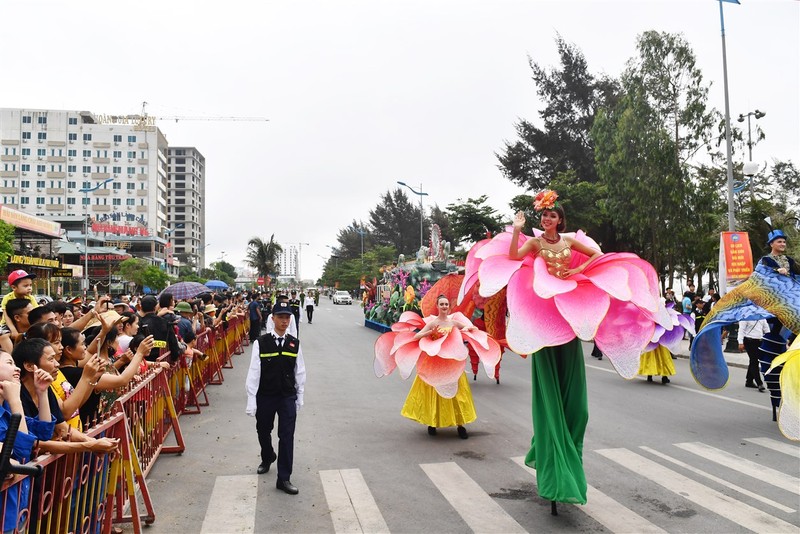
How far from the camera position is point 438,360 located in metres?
6.87

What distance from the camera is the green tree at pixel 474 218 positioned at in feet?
118

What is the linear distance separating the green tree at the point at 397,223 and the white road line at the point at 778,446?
2788 inches

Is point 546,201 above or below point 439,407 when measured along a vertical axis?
above

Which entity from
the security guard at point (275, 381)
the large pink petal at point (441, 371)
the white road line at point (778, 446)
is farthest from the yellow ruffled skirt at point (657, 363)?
the security guard at point (275, 381)

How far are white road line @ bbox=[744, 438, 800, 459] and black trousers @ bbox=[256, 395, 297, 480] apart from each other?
512cm

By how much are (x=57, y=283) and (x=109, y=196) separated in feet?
158

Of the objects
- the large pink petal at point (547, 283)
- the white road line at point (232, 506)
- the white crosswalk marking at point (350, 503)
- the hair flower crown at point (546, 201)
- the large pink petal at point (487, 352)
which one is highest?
the hair flower crown at point (546, 201)

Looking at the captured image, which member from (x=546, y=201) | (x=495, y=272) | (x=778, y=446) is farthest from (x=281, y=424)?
(x=778, y=446)

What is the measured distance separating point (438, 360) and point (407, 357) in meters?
0.38

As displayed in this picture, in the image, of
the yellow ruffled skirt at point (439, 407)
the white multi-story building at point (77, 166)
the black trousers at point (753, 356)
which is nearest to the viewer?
the yellow ruffled skirt at point (439, 407)

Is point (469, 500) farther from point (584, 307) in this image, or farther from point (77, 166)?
point (77, 166)

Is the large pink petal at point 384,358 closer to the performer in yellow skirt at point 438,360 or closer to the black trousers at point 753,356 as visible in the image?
the performer in yellow skirt at point 438,360

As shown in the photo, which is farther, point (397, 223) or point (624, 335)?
point (397, 223)

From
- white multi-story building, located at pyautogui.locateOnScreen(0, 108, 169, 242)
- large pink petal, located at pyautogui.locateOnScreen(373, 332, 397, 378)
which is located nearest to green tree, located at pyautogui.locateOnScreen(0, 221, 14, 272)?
large pink petal, located at pyautogui.locateOnScreen(373, 332, 397, 378)
